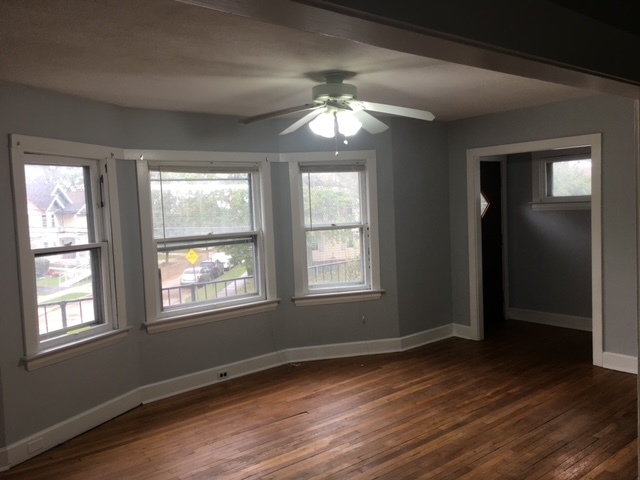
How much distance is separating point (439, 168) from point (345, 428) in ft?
9.80

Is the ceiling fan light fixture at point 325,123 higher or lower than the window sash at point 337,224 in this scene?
higher

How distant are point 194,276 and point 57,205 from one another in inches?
50.8

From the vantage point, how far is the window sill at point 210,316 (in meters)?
4.25

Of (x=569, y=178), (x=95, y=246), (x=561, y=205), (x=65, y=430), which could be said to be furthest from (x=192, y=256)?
(x=569, y=178)

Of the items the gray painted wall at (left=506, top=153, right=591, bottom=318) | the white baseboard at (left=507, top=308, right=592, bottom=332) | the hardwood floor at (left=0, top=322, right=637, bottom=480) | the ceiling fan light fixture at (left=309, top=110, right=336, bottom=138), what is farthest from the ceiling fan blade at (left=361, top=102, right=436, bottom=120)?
the white baseboard at (left=507, top=308, right=592, bottom=332)

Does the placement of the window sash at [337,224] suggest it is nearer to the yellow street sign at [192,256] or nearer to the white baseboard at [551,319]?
the yellow street sign at [192,256]

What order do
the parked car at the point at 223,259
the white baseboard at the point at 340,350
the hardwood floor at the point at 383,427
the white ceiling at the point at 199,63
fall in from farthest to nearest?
the white baseboard at the point at 340,350 < the parked car at the point at 223,259 < the hardwood floor at the point at 383,427 < the white ceiling at the point at 199,63

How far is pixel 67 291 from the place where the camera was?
12.1ft

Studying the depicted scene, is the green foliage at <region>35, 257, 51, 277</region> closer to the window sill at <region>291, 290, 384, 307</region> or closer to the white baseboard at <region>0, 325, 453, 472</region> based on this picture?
the white baseboard at <region>0, 325, 453, 472</region>

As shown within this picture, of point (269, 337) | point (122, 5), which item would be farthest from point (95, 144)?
point (269, 337)

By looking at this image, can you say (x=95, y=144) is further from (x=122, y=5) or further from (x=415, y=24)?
(x=415, y=24)

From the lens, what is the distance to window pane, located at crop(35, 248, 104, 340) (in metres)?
3.52

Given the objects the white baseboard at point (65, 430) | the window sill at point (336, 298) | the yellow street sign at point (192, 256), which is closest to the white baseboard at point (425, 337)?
the window sill at point (336, 298)

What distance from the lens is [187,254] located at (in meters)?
4.45
